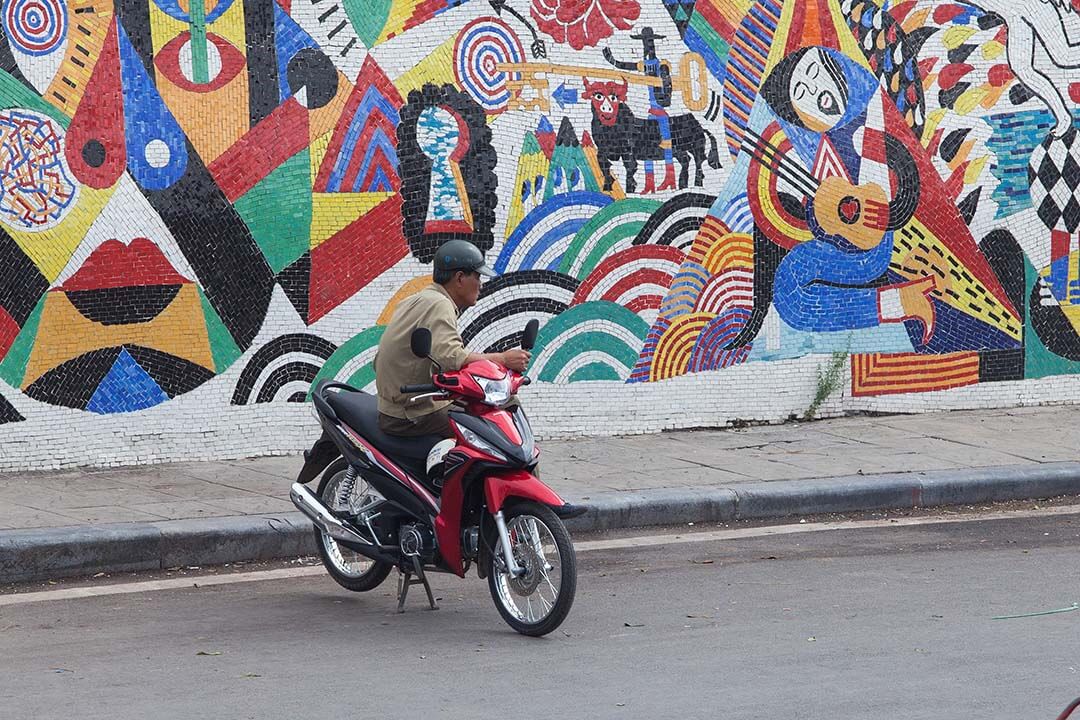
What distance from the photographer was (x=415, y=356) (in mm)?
6898

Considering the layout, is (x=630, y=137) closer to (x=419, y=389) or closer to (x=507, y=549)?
(x=419, y=389)

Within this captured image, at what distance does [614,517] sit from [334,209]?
2.85m

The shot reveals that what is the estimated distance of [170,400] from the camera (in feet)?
32.9

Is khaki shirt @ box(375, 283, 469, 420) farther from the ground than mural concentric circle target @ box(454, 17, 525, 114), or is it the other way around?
mural concentric circle target @ box(454, 17, 525, 114)

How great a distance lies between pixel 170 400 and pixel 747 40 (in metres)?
4.83

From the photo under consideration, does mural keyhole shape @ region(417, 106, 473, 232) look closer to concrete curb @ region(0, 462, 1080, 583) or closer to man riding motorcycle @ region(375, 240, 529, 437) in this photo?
concrete curb @ region(0, 462, 1080, 583)

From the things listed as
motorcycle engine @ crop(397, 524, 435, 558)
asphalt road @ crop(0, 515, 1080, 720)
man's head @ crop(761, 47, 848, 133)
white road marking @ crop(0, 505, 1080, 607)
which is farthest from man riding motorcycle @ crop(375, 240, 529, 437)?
man's head @ crop(761, 47, 848, 133)

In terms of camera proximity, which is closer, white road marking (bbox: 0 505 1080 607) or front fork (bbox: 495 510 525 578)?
front fork (bbox: 495 510 525 578)

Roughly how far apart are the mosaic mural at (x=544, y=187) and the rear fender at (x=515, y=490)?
399cm

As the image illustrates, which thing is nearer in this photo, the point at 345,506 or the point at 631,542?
the point at 345,506

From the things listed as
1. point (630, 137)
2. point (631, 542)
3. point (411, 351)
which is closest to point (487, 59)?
point (630, 137)

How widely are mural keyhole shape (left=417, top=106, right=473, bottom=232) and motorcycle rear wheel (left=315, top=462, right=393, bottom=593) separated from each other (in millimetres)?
3478

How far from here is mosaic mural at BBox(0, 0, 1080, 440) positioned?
9766 millimetres

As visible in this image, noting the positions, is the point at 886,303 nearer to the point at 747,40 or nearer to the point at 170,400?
the point at 747,40
